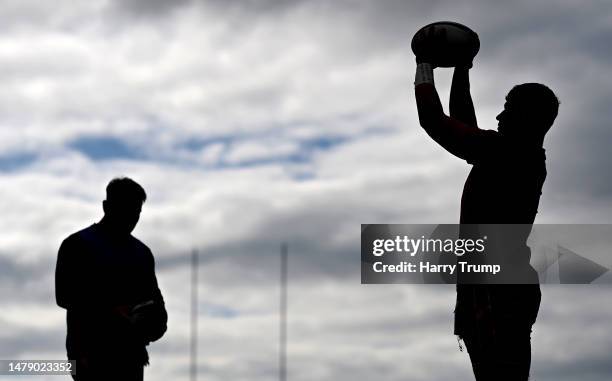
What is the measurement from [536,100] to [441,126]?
2.28 feet

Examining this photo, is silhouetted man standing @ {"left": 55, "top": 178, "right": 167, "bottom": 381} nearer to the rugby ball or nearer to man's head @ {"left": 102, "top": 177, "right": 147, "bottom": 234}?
man's head @ {"left": 102, "top": 177, "right": 147, "bottom": 234}

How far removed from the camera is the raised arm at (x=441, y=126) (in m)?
5.97

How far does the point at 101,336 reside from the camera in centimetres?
745

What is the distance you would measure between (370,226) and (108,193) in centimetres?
209

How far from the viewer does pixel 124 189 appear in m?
7.48

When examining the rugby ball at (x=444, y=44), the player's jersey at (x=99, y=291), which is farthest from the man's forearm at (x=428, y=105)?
the player's jersey at (x=99, y=291)

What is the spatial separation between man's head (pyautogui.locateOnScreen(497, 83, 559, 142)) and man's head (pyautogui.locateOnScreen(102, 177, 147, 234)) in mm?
2840

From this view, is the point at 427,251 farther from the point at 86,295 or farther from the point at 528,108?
the point at 86,295

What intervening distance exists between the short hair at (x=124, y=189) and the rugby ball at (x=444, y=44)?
94.6 inches

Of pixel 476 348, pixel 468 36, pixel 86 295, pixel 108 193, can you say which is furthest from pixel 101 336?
pixel 468 36

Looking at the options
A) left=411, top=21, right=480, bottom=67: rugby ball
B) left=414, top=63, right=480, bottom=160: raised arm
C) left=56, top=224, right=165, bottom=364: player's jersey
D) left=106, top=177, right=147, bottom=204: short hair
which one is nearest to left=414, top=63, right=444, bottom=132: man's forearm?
left=414, top=63, right=480, bottom=160: raised arm

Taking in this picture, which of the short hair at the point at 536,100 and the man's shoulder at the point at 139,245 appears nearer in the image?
the short hair at the point at 536,100

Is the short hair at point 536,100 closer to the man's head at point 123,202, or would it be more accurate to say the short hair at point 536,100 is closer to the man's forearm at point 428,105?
the man's forearm at point 428,105

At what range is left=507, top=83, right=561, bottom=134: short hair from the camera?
6.21 metres
